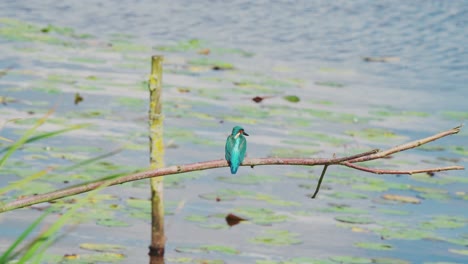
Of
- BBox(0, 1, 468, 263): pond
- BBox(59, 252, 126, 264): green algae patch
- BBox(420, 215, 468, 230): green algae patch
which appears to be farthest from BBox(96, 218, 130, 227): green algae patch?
BBox(420, 215, 468, 230): green algae patch

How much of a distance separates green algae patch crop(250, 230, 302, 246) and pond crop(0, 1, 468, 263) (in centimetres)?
1

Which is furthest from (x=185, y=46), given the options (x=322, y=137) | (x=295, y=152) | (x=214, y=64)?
(x=295, y=152)

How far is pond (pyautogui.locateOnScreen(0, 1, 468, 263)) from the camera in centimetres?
762

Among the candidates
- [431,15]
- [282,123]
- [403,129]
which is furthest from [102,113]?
[431,15]

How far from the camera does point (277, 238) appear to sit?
756 cm

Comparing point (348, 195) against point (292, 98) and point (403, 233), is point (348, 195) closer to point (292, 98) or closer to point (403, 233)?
point (403, 233)

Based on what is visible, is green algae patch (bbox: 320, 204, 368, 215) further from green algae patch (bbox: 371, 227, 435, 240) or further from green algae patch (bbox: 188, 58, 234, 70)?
green algae patch (bbox: 188, 58, 234, 70)

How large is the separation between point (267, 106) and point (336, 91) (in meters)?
1.87

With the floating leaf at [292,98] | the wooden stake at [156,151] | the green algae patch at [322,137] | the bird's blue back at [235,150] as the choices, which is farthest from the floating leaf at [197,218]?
the floating leaf at [292,98]

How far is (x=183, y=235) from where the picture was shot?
301 inches

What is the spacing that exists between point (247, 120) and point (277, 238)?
3979mm

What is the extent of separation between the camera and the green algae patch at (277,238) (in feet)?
24.5

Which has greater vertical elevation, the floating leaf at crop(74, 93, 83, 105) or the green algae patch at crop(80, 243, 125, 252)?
the floating leaf at crop(74, 93, 83, 105)

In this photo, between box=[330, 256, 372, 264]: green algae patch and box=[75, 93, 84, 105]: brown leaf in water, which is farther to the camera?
box=[75, 93, 84, 105]: brown leaf in water
